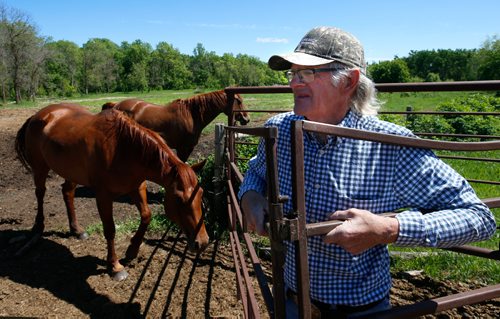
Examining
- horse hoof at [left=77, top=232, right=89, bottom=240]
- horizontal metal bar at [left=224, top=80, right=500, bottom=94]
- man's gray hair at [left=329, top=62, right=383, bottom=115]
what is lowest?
horse hoof at [left=77, top=232, right=89, bottom=240]

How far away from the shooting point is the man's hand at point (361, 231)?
3.33ft

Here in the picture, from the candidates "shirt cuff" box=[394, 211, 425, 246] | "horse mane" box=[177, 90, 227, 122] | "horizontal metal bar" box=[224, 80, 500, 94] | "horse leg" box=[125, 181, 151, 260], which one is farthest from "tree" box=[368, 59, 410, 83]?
"shirt cuff" box=[394, 211, 425, 246]

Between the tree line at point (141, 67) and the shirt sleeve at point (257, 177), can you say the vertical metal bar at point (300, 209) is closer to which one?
the shirt sleeve at point (257, 177)

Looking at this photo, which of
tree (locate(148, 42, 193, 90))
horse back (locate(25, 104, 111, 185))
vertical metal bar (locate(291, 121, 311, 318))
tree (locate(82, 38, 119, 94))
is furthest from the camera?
tree (locate(148, 42, 193, 90))

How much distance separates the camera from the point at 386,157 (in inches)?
50.5

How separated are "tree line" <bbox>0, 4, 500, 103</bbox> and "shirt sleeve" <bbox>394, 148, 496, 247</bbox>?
132 ft

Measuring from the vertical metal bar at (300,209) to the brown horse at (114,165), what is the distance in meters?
2.50

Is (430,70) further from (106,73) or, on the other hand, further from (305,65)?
(305,65)

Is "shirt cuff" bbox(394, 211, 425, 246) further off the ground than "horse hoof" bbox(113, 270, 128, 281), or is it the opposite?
"shirt cuff" bbox(394, 211, 425, 246)

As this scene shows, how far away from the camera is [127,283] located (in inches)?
150

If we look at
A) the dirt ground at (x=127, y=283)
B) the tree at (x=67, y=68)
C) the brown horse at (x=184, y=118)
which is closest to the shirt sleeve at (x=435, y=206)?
the dirt ground at (x=127, y=283)

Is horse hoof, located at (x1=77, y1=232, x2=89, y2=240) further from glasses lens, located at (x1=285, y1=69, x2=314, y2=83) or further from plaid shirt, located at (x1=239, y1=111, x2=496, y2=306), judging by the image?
glasses lens, located at (x1=285, y1=69, x2=314, y2=83)

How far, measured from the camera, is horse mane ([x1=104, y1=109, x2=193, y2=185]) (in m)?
3.52

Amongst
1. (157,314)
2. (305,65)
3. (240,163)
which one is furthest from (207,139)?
(305,65)
